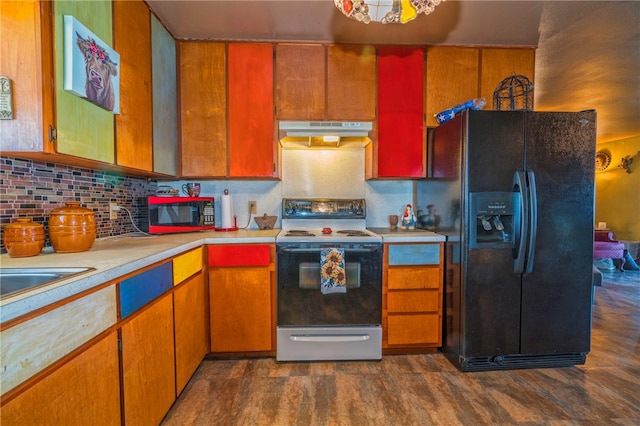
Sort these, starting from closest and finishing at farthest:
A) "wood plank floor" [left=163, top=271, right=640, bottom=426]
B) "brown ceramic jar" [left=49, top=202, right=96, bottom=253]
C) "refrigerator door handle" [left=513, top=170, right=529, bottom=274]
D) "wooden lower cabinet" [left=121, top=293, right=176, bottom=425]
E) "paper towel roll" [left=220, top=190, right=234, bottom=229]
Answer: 1. "wooden lower cabinet" [left=121, top=293, right=176, bottom=425]
2. "brown ceramic jar" [left=49, top=202, right=96, bottom=253]
3. "wood plank floor" [left=163, top=271, right=640, bottom=426]
4. "refrigerator door handle" [left=513, top=170, right=529, bottom=274]
5. "paper towel roll" [left=220, top=190, right=234, bottom=229]

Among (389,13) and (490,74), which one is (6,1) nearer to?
(389,13)

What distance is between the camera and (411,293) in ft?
6.88

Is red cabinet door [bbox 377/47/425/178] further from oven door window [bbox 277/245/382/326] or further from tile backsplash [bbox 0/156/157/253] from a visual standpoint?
tile backsplash [bbox 0/156/157/253]

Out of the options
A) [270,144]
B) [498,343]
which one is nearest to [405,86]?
[270,144]

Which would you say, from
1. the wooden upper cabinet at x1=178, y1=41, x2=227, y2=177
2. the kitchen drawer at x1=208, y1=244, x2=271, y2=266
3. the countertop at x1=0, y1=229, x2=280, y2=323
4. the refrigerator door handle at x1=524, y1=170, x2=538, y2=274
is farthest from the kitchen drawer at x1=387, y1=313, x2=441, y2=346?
the wooden upper cabinet at x1=178, y1=41, x2=227, y2=177

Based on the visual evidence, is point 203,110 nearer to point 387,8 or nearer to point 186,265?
point 186,265

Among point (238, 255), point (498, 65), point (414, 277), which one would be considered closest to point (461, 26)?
point (498, 65)

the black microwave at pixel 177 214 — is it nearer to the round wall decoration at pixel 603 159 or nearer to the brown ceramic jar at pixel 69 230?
the brown ceramic jar at pixel 69 230

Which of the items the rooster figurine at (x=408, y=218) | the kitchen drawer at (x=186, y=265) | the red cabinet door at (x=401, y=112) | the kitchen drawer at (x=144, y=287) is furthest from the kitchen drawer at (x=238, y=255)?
the rooster figurine at (x=408, y=218)

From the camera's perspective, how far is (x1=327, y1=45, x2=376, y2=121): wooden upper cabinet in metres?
2.31

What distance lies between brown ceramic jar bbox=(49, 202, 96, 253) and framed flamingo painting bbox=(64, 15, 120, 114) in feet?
1.79

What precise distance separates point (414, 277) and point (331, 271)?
624 mm

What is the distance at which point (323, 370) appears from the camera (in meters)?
1.95

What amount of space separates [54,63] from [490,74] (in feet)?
9.29
